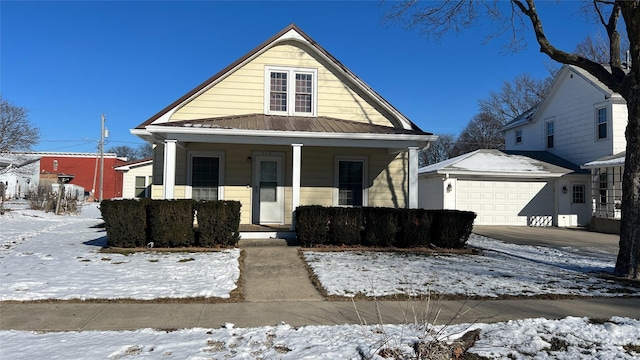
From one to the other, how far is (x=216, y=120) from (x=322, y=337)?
8.84 m

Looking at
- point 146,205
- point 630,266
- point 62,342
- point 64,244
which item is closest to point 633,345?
point 630,266

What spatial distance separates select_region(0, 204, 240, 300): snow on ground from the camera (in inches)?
235

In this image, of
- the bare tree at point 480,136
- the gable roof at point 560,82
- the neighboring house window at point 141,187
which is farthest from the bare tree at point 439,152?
the neighboring house window at point 141,187

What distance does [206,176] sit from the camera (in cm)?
1255

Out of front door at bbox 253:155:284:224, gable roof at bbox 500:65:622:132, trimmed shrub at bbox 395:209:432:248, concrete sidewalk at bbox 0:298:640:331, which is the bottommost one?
concrete sidewalk at bbox 0:298:640:331

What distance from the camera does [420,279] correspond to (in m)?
7.11

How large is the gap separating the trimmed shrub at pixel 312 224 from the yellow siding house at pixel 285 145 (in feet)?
6.36

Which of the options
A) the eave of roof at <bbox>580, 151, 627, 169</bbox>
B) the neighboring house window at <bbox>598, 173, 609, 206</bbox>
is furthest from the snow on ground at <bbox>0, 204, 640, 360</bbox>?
the neighboring house window at <bbox>598, 173, 609, 206</bbox>

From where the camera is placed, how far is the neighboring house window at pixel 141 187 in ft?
61.9

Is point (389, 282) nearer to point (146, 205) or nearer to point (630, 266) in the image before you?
point (630, 266)

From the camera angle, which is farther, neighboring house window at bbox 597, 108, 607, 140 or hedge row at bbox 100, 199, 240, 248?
neighboring house window at bbox 597, 108, 607, 140

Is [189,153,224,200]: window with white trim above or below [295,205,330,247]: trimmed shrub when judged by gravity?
above

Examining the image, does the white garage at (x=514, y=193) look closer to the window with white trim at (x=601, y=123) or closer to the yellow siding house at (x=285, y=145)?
the window with white trim at (x=601, y=123)

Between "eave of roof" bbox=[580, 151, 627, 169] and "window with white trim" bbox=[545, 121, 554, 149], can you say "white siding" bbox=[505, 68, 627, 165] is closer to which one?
"window with white trim" bbox=[545, 121, 554, 149]
